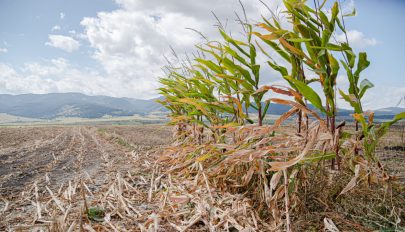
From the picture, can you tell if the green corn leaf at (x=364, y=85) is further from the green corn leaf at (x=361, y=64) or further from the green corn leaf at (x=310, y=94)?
the green corn leaf at (x=310, y=94)

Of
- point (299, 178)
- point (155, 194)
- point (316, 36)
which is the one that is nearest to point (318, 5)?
point (316, 36)

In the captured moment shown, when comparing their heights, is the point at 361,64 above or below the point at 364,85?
above

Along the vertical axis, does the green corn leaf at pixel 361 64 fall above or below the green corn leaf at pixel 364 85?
above

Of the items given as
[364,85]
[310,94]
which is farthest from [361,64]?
[310,94]

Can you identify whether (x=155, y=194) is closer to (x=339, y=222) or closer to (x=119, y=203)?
(x=119, y=203)

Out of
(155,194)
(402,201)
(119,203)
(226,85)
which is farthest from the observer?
(226,85)

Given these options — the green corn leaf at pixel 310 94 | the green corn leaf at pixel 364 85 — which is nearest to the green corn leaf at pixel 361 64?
the green corn leaf at pixel 364 85

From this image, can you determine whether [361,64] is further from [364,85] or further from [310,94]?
[310,94]

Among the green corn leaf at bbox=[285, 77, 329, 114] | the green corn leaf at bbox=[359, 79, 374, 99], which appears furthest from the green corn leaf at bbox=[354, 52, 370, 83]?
the green corn leaf at bbox=[285, 77, 329, 114]

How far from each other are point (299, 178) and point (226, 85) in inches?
61.0

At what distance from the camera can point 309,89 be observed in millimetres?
1968

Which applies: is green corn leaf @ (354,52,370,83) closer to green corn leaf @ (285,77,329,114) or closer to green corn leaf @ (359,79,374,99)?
green corn leaf @ (359,79,374,99)

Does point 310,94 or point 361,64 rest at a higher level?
point 361,64

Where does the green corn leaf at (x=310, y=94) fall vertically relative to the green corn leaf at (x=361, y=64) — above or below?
below
